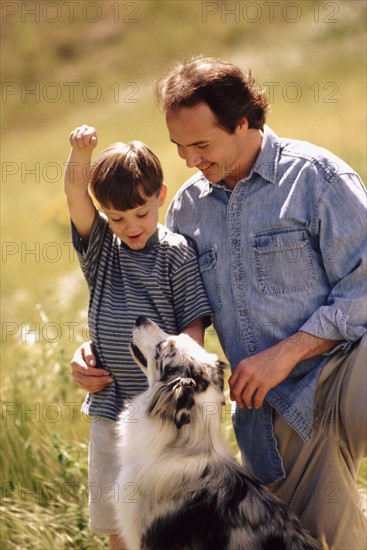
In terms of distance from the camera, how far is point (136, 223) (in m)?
3.52

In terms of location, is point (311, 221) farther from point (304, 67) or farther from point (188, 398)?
point (304, 67)

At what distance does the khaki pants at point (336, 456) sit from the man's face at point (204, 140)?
104 cm

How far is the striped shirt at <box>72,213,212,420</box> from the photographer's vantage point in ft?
11.7

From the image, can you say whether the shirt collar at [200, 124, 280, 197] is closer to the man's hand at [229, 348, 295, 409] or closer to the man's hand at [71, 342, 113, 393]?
the man's hand at [229, 348, 295, 409]

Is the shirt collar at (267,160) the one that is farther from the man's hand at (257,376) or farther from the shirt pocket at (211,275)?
the man's hand at (257,376)

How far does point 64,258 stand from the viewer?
43.2 feet

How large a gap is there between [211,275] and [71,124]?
21.4m

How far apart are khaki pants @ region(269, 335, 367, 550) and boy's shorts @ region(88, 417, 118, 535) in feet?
2.67

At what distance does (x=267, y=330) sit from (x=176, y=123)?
1.05 m

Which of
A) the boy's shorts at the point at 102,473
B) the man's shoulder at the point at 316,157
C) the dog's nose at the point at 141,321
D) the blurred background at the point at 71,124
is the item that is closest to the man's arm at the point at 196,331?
the dog's nose at the point at 141,321

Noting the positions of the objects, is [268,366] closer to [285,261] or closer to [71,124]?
[285,261]

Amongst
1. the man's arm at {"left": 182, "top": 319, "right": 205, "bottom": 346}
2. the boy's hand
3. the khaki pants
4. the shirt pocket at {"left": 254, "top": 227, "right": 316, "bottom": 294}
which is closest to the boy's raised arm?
the boy's hand

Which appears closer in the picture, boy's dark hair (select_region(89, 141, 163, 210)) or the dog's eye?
the dog's eye

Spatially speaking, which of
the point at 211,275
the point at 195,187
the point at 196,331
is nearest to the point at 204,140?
the point at 195,187
